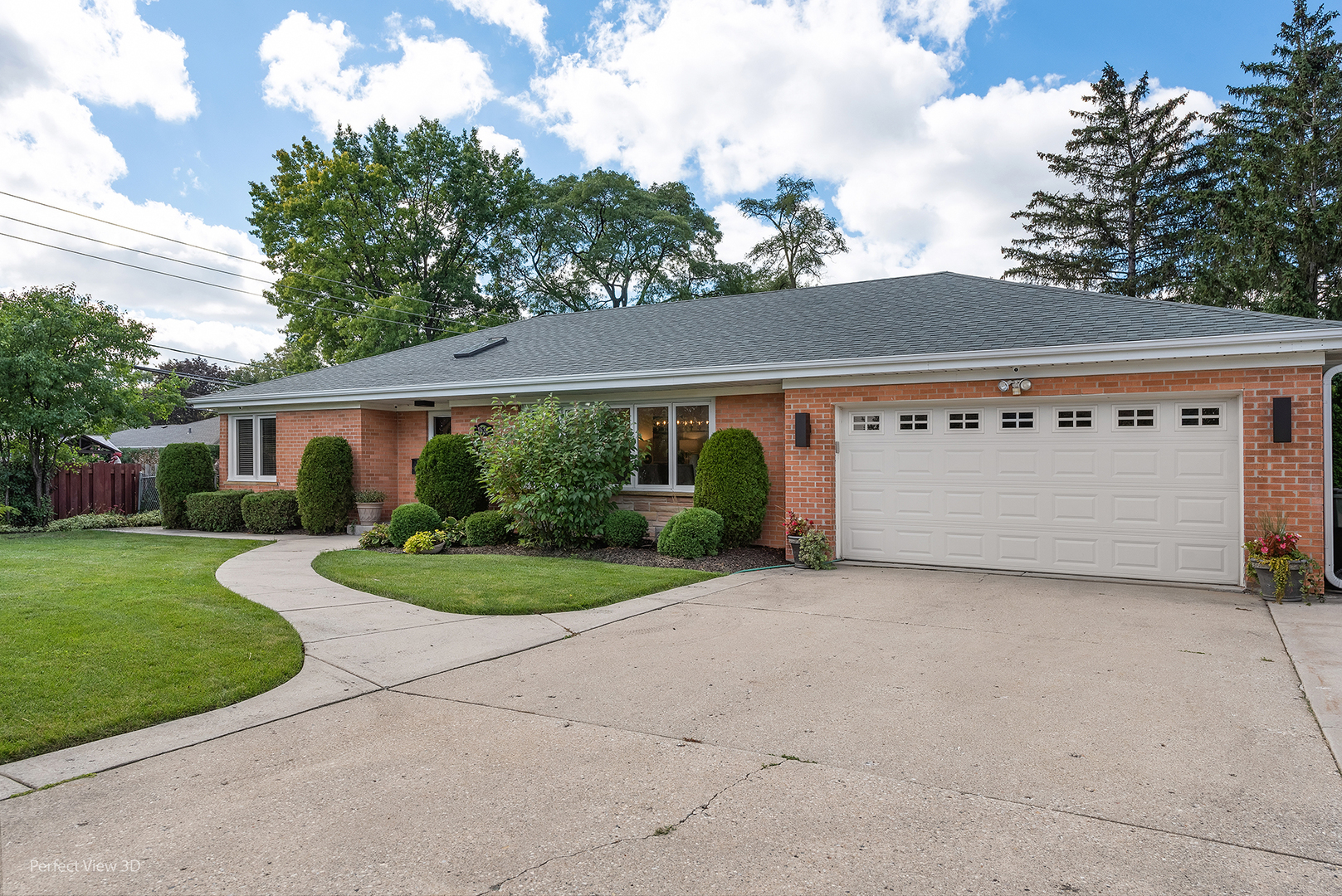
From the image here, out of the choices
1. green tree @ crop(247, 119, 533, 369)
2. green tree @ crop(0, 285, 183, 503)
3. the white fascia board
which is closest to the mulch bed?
the white fascia board

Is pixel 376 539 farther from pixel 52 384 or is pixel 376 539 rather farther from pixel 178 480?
pixel 52 384

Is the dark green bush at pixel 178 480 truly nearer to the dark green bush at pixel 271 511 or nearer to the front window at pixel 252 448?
the front window at pixel 252 448

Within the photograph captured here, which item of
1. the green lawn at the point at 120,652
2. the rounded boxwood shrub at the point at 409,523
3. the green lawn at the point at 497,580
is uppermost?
the rounded boxwood shrub at the point at 409,523

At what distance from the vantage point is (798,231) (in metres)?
32.2

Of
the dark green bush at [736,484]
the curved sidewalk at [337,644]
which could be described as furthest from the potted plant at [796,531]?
the curved sidewalk at [337,644]

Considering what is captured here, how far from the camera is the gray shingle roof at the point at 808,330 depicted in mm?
8828

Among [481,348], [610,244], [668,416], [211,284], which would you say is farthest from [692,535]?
[610,244]

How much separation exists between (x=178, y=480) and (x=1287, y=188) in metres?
26.3

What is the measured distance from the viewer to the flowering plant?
9.95 m

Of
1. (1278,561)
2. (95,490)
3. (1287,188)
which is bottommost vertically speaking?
(1278,561)

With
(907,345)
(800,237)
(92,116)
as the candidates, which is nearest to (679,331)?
(907,345)

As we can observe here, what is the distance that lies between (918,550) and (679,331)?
20.6 ft

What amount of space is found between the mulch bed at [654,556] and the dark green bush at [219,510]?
4972mm

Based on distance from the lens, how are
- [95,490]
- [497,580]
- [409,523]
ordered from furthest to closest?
[95,490] < [409,523] < [497,580]
